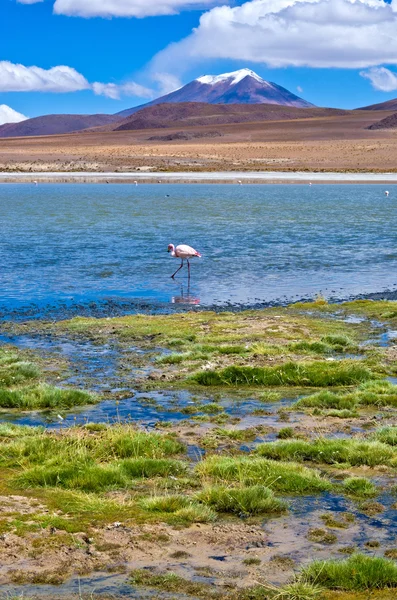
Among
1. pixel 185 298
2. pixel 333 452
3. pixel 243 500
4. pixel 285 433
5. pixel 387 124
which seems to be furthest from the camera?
pixel 387 124

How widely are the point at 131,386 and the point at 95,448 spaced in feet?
10.6

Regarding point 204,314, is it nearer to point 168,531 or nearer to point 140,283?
point 140,283

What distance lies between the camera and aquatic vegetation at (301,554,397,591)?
5.50 metres

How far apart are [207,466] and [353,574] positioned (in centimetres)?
230

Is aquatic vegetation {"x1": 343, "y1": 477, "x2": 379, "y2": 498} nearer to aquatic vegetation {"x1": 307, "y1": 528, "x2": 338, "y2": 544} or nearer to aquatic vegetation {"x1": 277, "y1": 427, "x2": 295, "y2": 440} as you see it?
aquatic vegetation {"x1": 307, "y1": 528, "x2": 338, "y2": 544}

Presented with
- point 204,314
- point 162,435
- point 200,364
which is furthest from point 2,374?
point 204,314

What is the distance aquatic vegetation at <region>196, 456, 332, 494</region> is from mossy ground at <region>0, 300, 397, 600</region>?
0.02 meters

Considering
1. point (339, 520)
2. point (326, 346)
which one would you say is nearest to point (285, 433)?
point (339, 520)

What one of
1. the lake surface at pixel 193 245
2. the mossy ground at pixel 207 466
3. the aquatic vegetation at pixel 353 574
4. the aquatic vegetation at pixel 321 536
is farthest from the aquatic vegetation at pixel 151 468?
the lake surface at pixel 193 245

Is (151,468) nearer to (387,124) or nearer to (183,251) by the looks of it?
(183,251)

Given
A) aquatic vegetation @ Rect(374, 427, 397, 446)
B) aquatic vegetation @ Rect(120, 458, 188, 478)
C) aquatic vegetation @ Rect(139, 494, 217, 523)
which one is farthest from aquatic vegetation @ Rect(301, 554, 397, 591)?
aquatic vegetation @ Rect(374, 427, 397, 446)

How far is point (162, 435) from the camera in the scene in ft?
28.9

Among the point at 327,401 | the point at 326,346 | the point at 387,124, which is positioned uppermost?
the point at 387,124

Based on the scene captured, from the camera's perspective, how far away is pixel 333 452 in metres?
8.16
